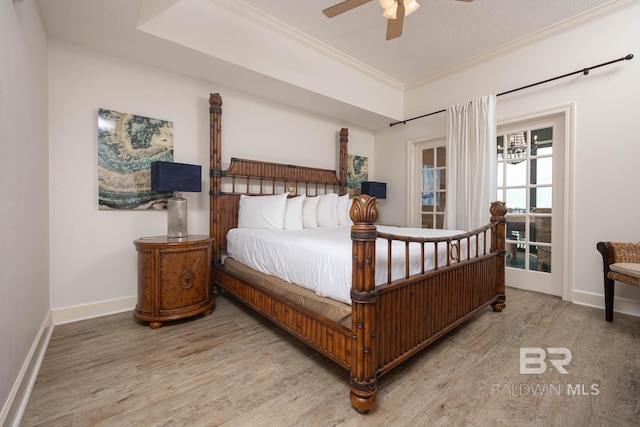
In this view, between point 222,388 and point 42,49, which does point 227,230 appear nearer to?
point 222,388

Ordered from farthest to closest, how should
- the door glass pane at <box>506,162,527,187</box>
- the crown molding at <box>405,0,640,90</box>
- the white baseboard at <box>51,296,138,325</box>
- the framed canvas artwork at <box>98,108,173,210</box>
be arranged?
the door glass pane at <box>506,162,527,187</box>
the crown molding at <box>405,0,640,90</box>
the framed canvas artwork at <box>98,108,173,210</box>
the white baseboard at <box>51,296,138,325</box>

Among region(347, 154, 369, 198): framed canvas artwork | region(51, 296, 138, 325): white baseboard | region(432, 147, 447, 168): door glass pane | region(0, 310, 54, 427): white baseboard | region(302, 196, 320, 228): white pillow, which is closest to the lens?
region(0, 310, 54, 427): white baseboard

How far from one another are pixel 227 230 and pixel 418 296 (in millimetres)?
2114

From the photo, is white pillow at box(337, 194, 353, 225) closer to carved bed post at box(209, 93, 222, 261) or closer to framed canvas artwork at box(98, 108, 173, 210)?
carved bed post at box(209, 93, 222, 261)

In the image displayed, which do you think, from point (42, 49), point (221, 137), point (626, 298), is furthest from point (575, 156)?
point (42, 49)

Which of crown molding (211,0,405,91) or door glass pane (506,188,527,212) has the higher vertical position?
crown molding (211,0,405,91)

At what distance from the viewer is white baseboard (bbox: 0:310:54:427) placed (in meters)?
1.19

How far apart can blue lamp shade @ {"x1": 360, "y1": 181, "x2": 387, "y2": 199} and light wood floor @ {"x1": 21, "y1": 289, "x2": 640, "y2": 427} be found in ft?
7.51

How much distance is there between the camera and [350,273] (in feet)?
4.74

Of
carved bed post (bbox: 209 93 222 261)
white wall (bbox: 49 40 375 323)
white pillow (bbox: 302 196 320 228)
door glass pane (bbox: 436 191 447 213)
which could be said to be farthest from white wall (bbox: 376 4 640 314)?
white wall (bbox: 49 40 375 323)

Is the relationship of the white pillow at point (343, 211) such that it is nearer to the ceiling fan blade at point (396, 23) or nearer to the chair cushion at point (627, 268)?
the ceiling fan blade at point (396, 23)

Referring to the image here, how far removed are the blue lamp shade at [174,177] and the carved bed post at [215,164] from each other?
33 cm

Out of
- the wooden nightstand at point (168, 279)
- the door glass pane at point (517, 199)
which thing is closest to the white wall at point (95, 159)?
the wooden nightstand at point (168, 279)

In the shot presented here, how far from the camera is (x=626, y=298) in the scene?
248cm
